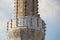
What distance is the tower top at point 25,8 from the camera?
22547 millimetres

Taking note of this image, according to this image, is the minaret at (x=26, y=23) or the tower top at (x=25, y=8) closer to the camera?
the minaret at (x=26, y=23)

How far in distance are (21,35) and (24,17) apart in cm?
146

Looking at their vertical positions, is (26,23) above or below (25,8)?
below

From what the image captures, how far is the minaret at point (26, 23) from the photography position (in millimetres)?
21969

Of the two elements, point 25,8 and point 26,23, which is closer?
point 26,23

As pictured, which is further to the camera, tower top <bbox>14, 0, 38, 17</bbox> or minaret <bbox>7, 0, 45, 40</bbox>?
tower top <bbox>14, 0, 38, 17</bbox>

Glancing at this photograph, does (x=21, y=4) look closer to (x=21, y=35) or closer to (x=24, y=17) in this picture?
(x=24, y=17)

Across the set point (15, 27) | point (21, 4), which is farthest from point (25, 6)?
point (15, 27)

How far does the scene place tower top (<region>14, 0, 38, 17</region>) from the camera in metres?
22.5

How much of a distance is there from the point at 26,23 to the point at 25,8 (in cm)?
126

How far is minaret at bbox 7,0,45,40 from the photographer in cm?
2197

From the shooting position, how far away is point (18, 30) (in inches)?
867

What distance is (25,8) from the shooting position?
22500mm

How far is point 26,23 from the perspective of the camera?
2202cm
